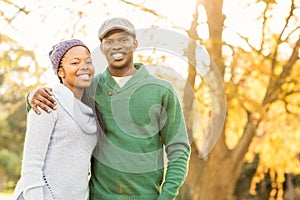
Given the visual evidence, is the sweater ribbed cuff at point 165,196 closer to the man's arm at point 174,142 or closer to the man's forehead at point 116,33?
the man's arm at point 174,142

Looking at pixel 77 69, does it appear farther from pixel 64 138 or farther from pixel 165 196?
pixel 165 196

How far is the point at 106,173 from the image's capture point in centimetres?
239

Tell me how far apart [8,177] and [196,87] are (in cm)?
1734

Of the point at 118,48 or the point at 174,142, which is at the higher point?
the point at 118,48

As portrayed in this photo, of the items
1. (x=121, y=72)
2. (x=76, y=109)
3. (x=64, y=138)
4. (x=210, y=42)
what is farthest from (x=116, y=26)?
(x=210, y=42)

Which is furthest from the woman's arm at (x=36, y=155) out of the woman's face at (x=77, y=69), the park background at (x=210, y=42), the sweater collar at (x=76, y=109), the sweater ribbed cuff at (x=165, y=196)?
the park background at (x=210, y=42)

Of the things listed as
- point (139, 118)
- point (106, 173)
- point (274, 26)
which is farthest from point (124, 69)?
point (274, 26)

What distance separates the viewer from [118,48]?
237cm

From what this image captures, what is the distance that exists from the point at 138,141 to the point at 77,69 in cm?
35

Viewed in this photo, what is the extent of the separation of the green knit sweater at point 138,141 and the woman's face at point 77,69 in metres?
0.09

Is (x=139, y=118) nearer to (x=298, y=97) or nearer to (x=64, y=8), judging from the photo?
(x=64, y=8)

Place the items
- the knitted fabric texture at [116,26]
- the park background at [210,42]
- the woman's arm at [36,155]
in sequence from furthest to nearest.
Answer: the park background at [210,42]
the knitted fabric texture at [116,26]
the woman's arm at [36,155]

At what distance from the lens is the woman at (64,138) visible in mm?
2225

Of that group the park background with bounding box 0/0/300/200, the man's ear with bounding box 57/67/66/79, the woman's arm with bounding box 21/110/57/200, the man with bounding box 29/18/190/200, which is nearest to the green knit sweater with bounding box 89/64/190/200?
the man with bounding box 29/18/190/200
